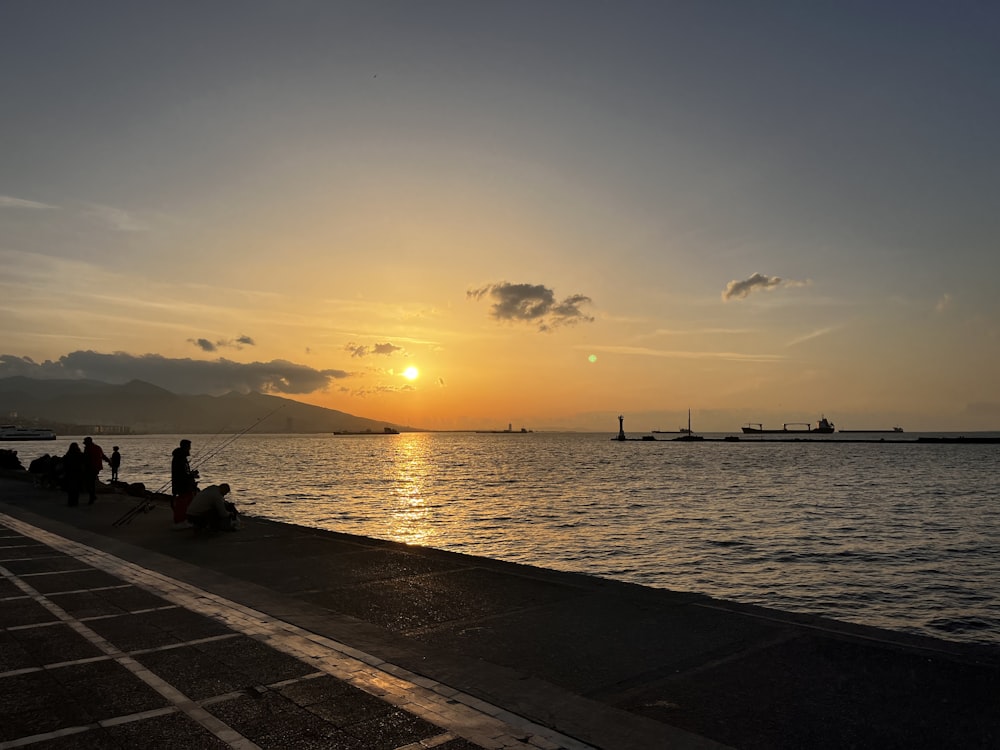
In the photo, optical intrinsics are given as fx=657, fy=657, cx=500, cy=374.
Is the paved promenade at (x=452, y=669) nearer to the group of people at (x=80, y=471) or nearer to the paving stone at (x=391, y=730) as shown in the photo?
the paving stone at (x=391, y=730)

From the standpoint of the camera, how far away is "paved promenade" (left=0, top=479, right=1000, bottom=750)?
508cm

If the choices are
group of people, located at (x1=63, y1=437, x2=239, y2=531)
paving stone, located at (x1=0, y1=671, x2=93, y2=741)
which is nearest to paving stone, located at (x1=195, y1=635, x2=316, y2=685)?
paving stone, located at (x1=0, y1=671, x2=93, y2=741)

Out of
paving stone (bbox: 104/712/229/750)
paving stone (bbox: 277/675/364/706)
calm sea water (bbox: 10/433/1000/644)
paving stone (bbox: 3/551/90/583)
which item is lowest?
calm sea water (bbox: 10/433/1000/644)

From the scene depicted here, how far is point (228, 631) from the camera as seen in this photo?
774 cm

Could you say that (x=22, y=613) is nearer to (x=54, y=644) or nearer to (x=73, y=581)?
(x=54, y=644)

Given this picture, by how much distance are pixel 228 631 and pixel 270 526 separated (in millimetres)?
9969

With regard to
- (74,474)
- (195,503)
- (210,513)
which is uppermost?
(74,474)

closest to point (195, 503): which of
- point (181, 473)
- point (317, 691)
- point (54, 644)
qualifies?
point (181, 473)

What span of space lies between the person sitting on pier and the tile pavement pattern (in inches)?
269

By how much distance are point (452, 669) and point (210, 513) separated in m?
11.6

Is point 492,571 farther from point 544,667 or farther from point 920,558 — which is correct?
point 920,558

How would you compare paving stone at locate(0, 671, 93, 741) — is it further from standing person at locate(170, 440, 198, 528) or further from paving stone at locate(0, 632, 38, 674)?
standing person at locate(170, 440, 198, 528)

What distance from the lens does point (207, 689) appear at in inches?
235

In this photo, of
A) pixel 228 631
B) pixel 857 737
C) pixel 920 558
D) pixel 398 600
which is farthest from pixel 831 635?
pixel 920 558
